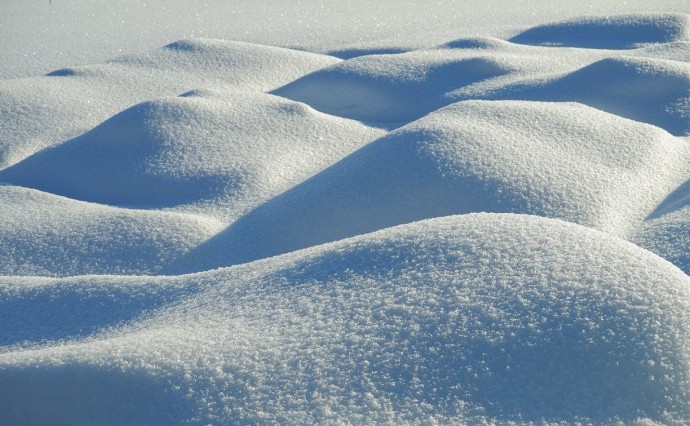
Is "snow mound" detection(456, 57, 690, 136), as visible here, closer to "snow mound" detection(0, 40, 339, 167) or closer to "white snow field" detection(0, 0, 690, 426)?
"white snow field" detection(0, 0, 690, 426)

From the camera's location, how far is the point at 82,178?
2.52m

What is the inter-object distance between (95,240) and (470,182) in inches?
41.7

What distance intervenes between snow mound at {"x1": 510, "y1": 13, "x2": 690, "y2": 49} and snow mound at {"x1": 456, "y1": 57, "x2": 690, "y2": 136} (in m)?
1.00

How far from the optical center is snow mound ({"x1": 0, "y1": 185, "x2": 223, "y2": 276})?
1.97 m

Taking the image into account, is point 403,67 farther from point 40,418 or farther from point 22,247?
point 40,418

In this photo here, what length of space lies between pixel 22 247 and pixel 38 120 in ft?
4.00

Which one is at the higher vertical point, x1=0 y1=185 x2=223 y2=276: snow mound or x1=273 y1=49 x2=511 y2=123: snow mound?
x1=273 y1=49 x2=511 y2=123: snow mound

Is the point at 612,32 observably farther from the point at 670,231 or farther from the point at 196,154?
the point at 196,154

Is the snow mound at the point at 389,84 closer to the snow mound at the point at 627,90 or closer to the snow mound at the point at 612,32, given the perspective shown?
the snow mound at the point at 627,90

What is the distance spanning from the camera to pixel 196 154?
8.34 ft

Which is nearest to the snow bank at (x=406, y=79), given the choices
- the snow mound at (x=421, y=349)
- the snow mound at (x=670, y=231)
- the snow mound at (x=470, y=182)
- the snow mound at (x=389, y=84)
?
the snow mound at (x=389, y=84)

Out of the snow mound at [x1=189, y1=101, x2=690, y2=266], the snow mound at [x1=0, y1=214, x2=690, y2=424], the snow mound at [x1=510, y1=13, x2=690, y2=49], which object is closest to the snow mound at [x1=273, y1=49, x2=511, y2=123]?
the snow mound at [x1=189, y1=101, x2=690, y2=266]

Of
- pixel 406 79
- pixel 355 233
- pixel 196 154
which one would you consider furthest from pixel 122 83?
pixel 355 233

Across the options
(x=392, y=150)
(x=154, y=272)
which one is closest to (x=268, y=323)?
(x=154, y=272)
